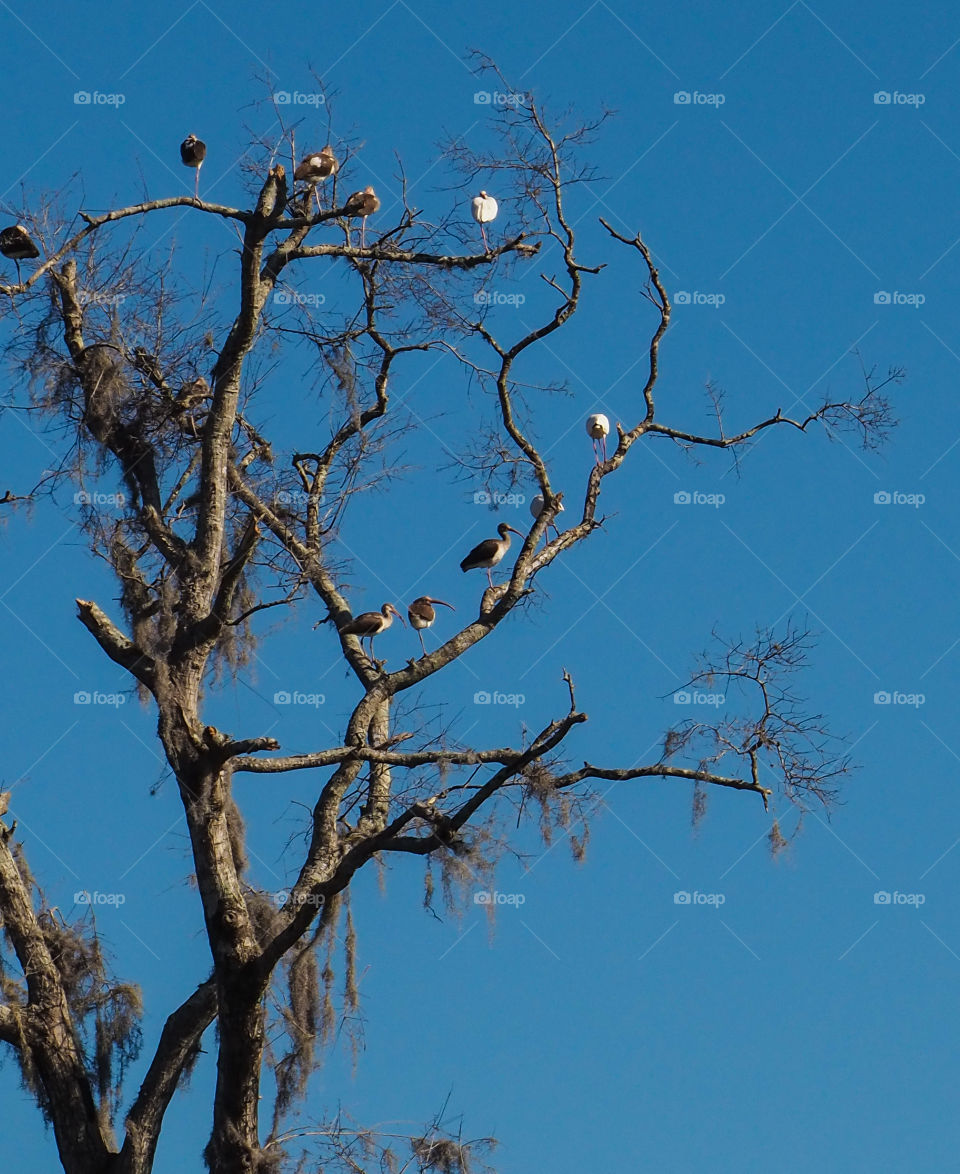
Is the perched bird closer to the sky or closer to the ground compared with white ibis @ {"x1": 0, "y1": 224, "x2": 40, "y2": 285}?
closer to the ground

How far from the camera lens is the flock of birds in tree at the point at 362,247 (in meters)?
9.89

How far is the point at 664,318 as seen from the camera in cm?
1045

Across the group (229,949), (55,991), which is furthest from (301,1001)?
(55,991)

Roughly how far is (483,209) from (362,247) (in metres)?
1.40

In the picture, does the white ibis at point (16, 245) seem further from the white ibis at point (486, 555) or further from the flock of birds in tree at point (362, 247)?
the white ibis at point (486, 555)

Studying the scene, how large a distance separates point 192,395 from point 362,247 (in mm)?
1264

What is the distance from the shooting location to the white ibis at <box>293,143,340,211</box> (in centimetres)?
983

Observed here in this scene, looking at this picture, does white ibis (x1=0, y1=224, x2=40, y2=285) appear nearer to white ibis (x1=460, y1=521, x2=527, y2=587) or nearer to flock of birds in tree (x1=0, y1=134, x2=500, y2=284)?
flock of birds in tree (x1=0, y1=134, x2=500, y2=284)

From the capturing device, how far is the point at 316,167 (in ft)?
32.4

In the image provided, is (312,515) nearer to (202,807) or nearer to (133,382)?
(133,382)

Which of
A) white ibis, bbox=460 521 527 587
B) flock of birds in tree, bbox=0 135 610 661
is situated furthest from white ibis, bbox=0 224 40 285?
white ibis, bbox=460 521 527 587

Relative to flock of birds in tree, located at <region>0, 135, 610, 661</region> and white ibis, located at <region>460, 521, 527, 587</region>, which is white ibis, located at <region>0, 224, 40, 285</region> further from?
white ibis, located at <region>460, 521, 527, 587</region>

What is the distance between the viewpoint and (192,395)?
1013 centimetres

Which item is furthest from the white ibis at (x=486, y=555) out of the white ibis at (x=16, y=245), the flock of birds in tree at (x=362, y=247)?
the white ibis at (x=16, y=245)
